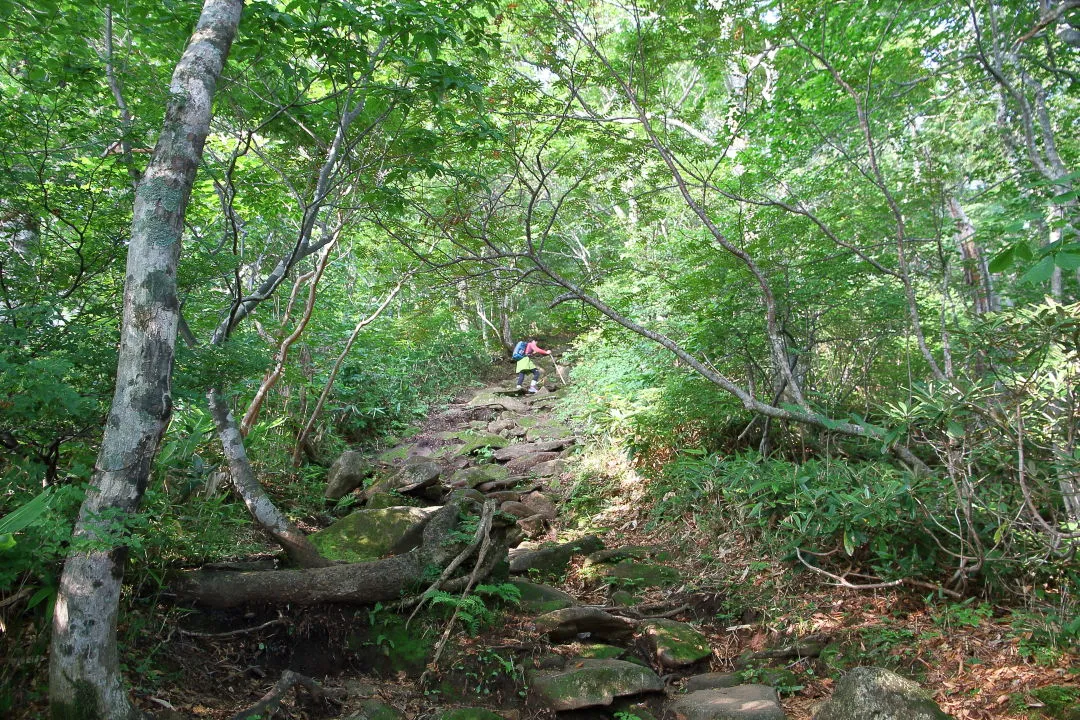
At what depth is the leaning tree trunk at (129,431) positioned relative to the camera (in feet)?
8.64

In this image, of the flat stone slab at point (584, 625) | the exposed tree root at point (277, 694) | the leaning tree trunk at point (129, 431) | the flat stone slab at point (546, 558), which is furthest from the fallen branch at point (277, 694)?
the flat stone slab at point (546, 558)

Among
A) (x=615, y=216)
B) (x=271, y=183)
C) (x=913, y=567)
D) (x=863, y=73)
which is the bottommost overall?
(x=913, y=567)

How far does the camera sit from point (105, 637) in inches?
106

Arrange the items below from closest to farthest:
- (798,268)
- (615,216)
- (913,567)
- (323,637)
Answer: (323,637) < (913,567) < (798,268) < (615,216)

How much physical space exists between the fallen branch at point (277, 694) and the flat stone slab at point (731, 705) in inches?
87.5

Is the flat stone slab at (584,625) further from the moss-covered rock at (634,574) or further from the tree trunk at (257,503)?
the tree trunk at (257,503)

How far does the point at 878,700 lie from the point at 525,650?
231 cm

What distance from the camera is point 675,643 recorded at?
4.43 meters

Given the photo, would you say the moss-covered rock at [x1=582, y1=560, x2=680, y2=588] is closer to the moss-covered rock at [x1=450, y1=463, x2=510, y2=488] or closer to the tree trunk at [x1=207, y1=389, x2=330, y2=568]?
the tree trunk at [x1=207, y1=389, x2=330, y2=568]

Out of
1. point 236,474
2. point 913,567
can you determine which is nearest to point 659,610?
point 913,567

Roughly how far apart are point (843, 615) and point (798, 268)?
3.72 meters

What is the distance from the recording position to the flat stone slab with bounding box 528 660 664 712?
12.1 feet

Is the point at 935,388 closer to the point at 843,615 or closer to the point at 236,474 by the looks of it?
the point at 843,615

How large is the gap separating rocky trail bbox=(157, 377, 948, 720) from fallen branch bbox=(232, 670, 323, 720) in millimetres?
19
